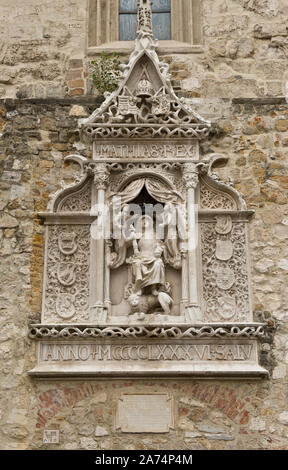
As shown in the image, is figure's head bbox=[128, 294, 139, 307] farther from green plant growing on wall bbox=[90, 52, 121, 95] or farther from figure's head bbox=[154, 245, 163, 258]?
green plant growing on wall bbox=[90, 52, 121, 95]

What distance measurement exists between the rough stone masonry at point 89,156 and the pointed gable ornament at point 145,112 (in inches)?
10.5

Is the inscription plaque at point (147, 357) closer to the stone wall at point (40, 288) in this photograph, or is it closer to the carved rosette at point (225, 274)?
the stone wall at point (40, 288)

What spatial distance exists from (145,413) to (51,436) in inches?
36.8

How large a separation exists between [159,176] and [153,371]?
217 centimetres

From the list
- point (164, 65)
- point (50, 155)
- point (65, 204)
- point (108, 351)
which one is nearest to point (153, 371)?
point (108, 351)

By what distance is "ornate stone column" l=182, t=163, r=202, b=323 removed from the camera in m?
7.70

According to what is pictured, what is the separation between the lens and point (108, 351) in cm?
757

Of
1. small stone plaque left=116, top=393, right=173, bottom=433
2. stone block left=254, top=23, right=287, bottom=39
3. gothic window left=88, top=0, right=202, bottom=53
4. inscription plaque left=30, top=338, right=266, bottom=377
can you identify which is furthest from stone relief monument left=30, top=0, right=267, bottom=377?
stone block left=254, top=23, right=287, bottom=39

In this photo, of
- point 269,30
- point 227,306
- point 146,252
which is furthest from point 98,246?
point 269,30

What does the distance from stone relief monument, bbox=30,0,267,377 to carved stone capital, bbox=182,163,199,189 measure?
1 cm

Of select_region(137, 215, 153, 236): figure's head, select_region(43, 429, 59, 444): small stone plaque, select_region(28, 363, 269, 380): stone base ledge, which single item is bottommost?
select_region(43, 429, 59, 444): small stone plaque

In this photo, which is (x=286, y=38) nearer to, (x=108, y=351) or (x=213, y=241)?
(x=213, y=241)

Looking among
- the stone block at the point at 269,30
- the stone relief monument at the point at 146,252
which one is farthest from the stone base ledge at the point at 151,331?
the stone block at the point at 269,30

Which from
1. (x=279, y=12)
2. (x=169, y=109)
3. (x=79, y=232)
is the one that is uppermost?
(x=279, y=12)
